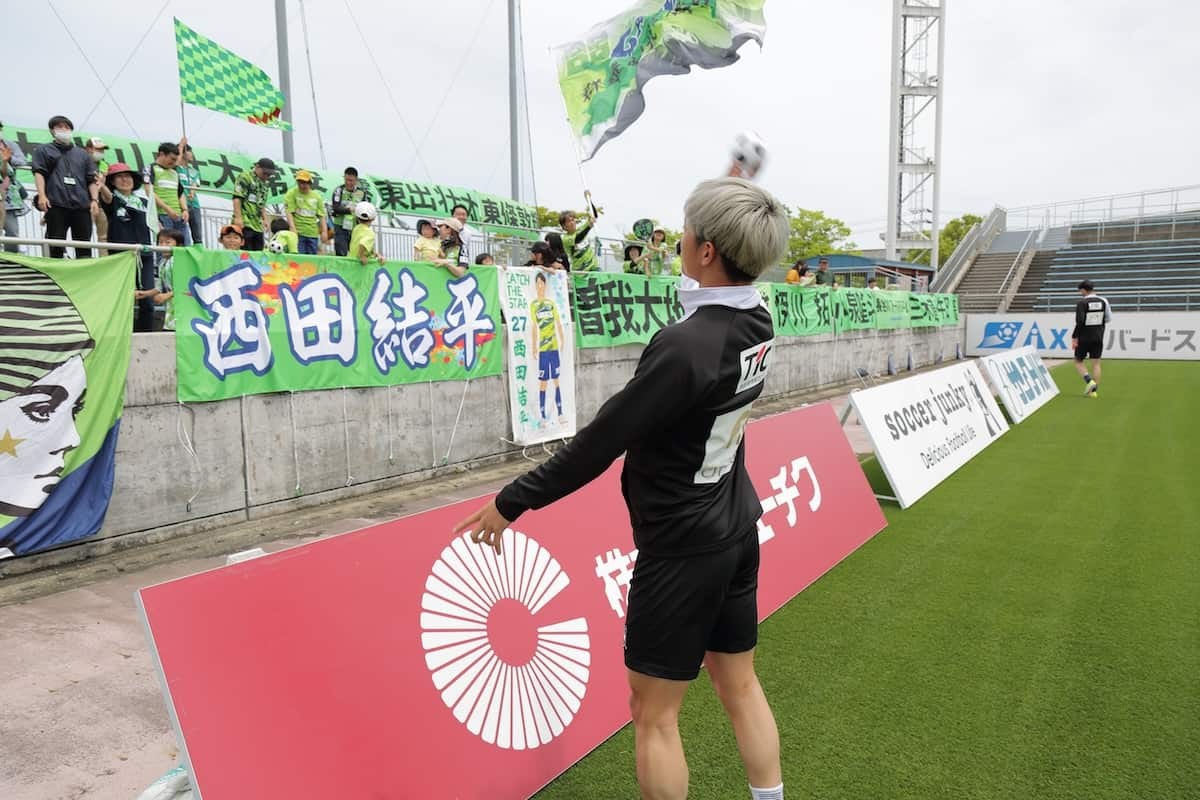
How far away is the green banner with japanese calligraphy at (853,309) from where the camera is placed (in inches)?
632

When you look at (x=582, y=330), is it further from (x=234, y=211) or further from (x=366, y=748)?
(x=366, y=748)

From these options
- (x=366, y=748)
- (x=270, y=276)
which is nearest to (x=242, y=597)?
(x=366, y=748)

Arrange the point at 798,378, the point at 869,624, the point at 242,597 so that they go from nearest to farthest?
the point at 242,597, the point at 869,624, the point at 798,378

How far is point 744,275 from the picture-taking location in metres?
1.72

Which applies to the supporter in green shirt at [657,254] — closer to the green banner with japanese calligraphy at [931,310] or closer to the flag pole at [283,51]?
the flag pole at [283,51]

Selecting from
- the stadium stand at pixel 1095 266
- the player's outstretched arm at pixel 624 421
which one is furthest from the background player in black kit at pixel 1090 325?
the stadium stand at pixel 1095 266

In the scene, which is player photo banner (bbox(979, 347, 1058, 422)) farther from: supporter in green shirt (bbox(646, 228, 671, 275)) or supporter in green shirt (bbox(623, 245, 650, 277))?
supporter in green shirt (bbox(623, 245, 650, 277))

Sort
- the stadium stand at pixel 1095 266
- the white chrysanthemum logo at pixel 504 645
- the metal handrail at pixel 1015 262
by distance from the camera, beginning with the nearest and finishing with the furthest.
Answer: the white chrysanthemum logo at pixel 504 645
the stadium stand at pixel 1095 266
the metal handrail at pixel 1015 262

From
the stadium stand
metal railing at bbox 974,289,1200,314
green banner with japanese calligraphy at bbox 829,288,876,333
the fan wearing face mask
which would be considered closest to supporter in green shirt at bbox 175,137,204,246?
the fan wearing face mask

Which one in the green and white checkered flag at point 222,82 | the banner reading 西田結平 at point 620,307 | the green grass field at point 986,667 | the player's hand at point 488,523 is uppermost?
the green and white checkered flag at point 222,82

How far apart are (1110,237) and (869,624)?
39.4 metres

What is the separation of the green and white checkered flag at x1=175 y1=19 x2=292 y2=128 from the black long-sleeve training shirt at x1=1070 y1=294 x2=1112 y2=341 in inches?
520

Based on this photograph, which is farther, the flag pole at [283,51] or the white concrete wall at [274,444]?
the flag pole at [283,51]

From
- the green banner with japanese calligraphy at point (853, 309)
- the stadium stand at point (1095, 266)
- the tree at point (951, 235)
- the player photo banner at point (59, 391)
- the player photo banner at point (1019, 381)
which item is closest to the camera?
the player photo banner at point (59, 391)
